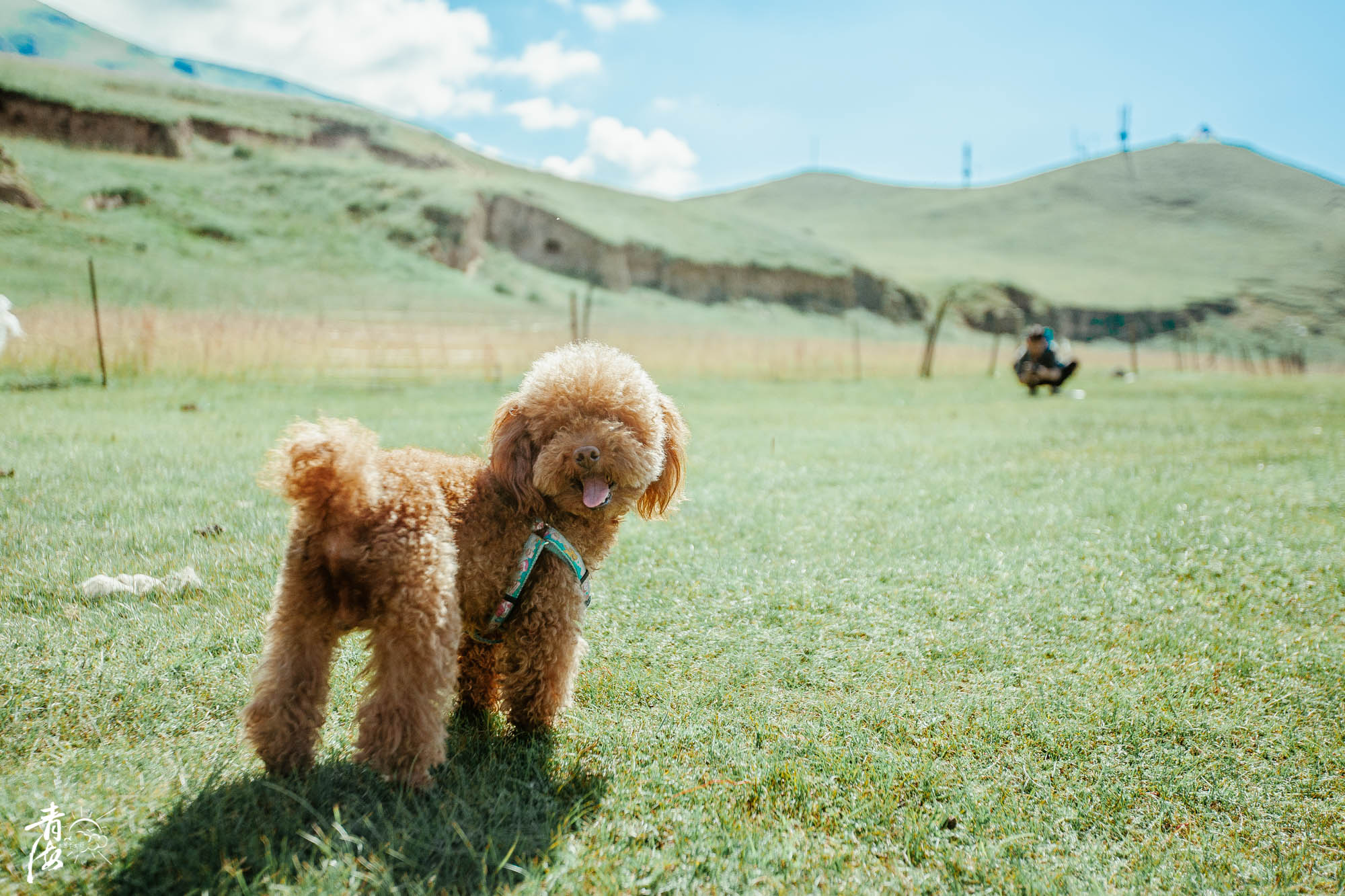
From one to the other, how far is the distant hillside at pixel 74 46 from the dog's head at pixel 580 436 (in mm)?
74263

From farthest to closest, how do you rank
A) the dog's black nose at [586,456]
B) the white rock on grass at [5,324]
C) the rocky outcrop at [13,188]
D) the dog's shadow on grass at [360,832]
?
the rocky outcrop at [13,188] → the white rock on grass at [5,324] → the dog's black nose at [586,456] → the dog's shadow on grass at [360,832]

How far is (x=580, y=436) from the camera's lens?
312 cm

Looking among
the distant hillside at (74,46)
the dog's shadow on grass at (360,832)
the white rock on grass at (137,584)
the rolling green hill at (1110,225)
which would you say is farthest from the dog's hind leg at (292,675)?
the rolling green hill at (1110,225)

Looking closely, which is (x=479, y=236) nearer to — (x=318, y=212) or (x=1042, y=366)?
(x=318, y=212)

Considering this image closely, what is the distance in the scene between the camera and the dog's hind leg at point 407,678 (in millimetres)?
2654

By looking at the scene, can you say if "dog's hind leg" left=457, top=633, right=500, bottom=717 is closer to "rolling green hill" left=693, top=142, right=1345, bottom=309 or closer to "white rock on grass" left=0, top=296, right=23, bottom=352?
"white rock on grass" left=0, top=296, right=23, bottom=352

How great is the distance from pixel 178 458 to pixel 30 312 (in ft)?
35.6

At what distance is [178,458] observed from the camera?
25.0ft

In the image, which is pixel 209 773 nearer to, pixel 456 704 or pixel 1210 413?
pixel 456 704

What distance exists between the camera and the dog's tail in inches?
104

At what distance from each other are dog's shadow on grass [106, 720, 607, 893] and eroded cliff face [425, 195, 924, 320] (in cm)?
5262

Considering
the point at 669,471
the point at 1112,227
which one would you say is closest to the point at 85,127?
the point at 669,471

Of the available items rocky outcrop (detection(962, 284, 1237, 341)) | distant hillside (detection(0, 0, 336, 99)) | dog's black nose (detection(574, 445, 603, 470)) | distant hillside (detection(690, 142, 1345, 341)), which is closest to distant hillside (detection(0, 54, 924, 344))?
distant hillside (detection(0, 0, 336, 99))

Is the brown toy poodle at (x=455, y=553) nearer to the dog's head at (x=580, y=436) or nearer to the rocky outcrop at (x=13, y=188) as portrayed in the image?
the dog's head at (x=580, y=436)
